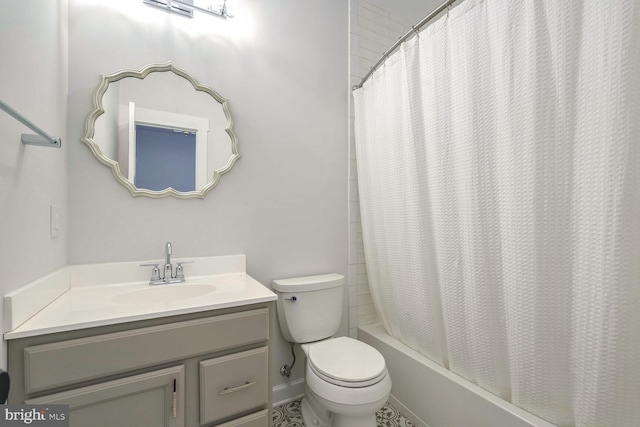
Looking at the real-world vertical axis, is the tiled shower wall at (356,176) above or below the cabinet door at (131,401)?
above

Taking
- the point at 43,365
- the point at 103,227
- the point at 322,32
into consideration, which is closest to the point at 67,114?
the point at 103,227

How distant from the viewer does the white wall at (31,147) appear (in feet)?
2.68

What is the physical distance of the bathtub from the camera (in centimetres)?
116

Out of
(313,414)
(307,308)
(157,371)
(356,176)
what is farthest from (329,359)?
(356,176)

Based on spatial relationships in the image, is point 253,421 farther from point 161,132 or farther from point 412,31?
point 412,31

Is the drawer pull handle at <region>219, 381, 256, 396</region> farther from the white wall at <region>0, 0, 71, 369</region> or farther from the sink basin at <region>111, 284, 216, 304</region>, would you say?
the white wall at <region>0, 0, 71, 369</region>

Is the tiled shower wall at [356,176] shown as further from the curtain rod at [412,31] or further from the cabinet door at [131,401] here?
the cabinet door at [131,401]

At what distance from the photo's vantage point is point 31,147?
3.20 ft

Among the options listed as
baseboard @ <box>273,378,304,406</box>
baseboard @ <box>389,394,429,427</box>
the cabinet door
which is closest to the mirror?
the cabinet door

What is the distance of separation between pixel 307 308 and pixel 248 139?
1.01m

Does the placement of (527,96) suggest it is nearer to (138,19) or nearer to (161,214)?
(161,214)

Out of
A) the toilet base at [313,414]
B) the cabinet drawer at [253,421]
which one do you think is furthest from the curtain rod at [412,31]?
the toilet base at [313,414]

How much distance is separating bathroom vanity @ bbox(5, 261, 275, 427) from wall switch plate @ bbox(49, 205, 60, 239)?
0.87 ft

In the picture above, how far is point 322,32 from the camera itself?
1.89m
